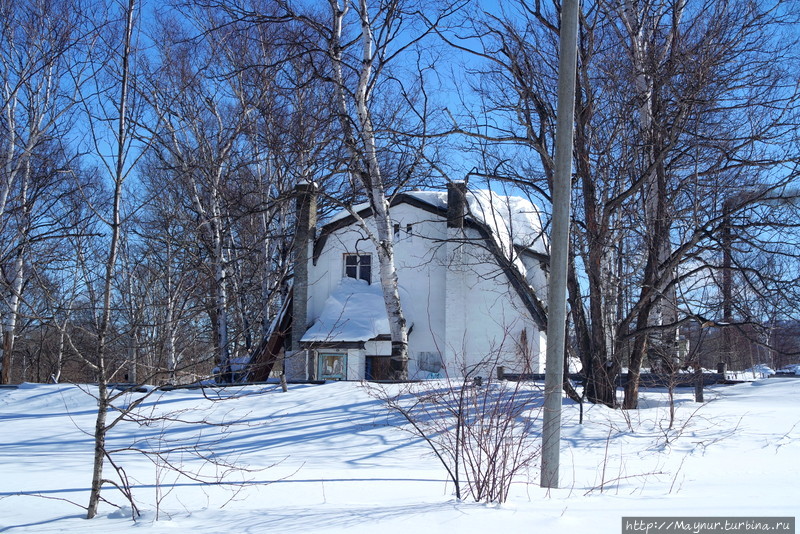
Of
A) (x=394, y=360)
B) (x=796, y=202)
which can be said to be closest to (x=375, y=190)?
(x=394, y=360)

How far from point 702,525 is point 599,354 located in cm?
755

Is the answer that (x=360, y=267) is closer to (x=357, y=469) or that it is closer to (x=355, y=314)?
(x=355, y=314)

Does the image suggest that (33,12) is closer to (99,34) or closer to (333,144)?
(333,144)

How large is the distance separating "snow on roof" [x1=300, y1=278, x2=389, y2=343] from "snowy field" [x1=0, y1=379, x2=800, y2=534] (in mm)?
6209

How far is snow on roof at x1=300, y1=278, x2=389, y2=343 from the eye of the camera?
64.0ft

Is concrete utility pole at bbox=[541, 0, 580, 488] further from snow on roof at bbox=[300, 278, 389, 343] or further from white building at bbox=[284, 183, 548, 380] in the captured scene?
snow on roof at bbox=[300, 278, 389, 343]

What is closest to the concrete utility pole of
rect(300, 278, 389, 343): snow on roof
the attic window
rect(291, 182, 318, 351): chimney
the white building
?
the white building

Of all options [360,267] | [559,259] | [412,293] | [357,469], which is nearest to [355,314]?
[412,293]

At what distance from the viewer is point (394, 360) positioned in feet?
46.2

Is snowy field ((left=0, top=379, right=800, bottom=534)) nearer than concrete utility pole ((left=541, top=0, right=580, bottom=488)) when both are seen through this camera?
Yes

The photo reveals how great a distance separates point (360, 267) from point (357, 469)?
44.1 feet

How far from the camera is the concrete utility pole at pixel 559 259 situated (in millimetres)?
6035

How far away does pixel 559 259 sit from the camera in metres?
6.41

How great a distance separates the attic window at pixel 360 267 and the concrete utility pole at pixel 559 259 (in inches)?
588
